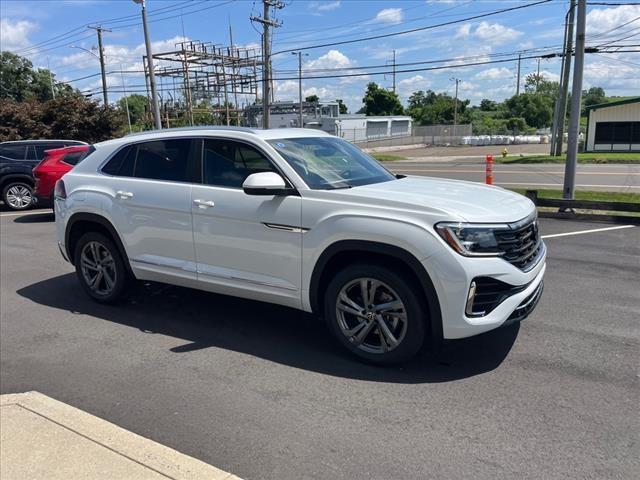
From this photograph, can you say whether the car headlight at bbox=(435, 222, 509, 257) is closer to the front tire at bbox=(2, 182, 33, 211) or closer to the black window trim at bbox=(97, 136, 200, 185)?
the black window trim at bbox=(97, 136, 200, 185)

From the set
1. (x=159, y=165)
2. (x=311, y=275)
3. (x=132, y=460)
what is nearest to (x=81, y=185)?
(x=159, y=165)

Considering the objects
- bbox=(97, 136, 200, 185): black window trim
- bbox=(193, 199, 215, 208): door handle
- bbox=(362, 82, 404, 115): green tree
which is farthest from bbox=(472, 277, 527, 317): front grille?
bbox=(362, 82, 404, 115): green tree

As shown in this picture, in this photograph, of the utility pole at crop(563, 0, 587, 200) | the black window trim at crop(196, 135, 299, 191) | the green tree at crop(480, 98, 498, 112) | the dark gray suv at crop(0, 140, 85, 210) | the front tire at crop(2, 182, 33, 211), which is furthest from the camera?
the green tree at crop(480, 98, 498, 112)

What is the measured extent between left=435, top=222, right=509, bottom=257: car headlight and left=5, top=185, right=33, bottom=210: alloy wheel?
1371cm

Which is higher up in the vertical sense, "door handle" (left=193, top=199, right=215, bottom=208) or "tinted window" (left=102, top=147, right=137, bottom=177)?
"tinted window" (left=102, top=147, right=137, bottom=177)

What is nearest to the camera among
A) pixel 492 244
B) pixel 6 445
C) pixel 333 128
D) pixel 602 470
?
pixel 602 470

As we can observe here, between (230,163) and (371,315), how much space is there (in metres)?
1.87

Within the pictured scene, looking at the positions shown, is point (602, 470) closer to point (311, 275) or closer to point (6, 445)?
point (311, 275)

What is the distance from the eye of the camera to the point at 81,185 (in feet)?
18.6

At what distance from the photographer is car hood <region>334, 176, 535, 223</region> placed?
378cm

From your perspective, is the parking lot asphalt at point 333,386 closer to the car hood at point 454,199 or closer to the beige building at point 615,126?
the car hood at point 454,199

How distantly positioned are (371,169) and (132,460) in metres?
3.27

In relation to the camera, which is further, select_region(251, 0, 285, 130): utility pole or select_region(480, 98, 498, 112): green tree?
select_region(480, 98, 498, 112): green tree

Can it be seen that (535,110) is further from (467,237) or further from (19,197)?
(467,237)
